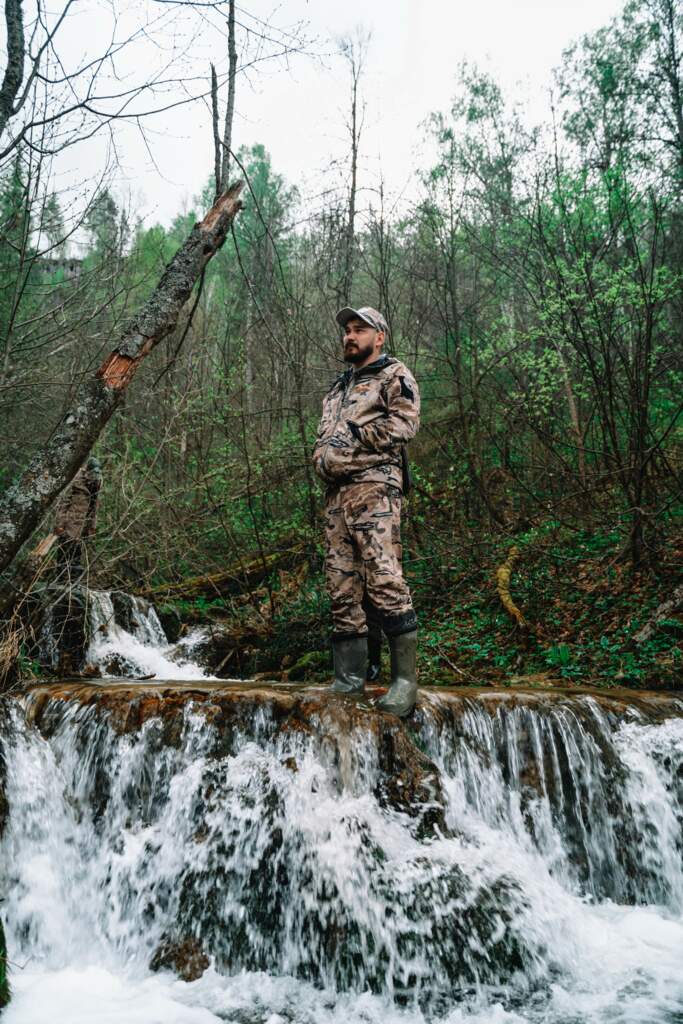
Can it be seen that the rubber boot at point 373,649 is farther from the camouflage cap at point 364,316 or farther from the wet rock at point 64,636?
the wet rock at point 64,636

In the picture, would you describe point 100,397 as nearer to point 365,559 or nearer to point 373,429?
point 373,429

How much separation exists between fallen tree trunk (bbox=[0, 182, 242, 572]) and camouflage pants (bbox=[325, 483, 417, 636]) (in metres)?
1.37

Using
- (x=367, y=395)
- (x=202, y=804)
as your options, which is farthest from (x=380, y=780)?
(x=367, y=395)

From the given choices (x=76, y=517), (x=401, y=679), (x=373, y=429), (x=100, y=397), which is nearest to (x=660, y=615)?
(x=401, y=679)

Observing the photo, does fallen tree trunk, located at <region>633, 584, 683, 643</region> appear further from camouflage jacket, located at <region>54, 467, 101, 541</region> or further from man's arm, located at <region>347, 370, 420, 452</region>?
camouflage jacket, located at <region>54, 467, 101, 541</region>

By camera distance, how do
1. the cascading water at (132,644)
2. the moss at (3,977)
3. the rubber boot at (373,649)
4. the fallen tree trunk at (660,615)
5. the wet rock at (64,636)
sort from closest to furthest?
the moss at (3,977) → the rubber boot at (373,649) → the wet rock at (64,636) → the fallen tree trunk at (660,615) → the cascading water at (132,644)

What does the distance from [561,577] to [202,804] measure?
483cm

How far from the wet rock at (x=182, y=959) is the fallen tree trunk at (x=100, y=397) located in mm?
2014

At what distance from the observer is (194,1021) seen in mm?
2713

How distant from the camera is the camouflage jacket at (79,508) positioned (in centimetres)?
518

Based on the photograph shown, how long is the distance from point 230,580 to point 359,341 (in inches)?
204

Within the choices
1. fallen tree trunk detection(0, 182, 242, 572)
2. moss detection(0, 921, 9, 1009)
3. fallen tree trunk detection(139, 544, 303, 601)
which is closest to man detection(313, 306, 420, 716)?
fallen tree trunk detection(0, 182, 242, 572)

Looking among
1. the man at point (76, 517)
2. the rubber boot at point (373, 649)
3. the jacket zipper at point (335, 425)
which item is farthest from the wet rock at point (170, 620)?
the jacket zipper at point (335, 425)

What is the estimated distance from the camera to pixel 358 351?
12.9 ft
